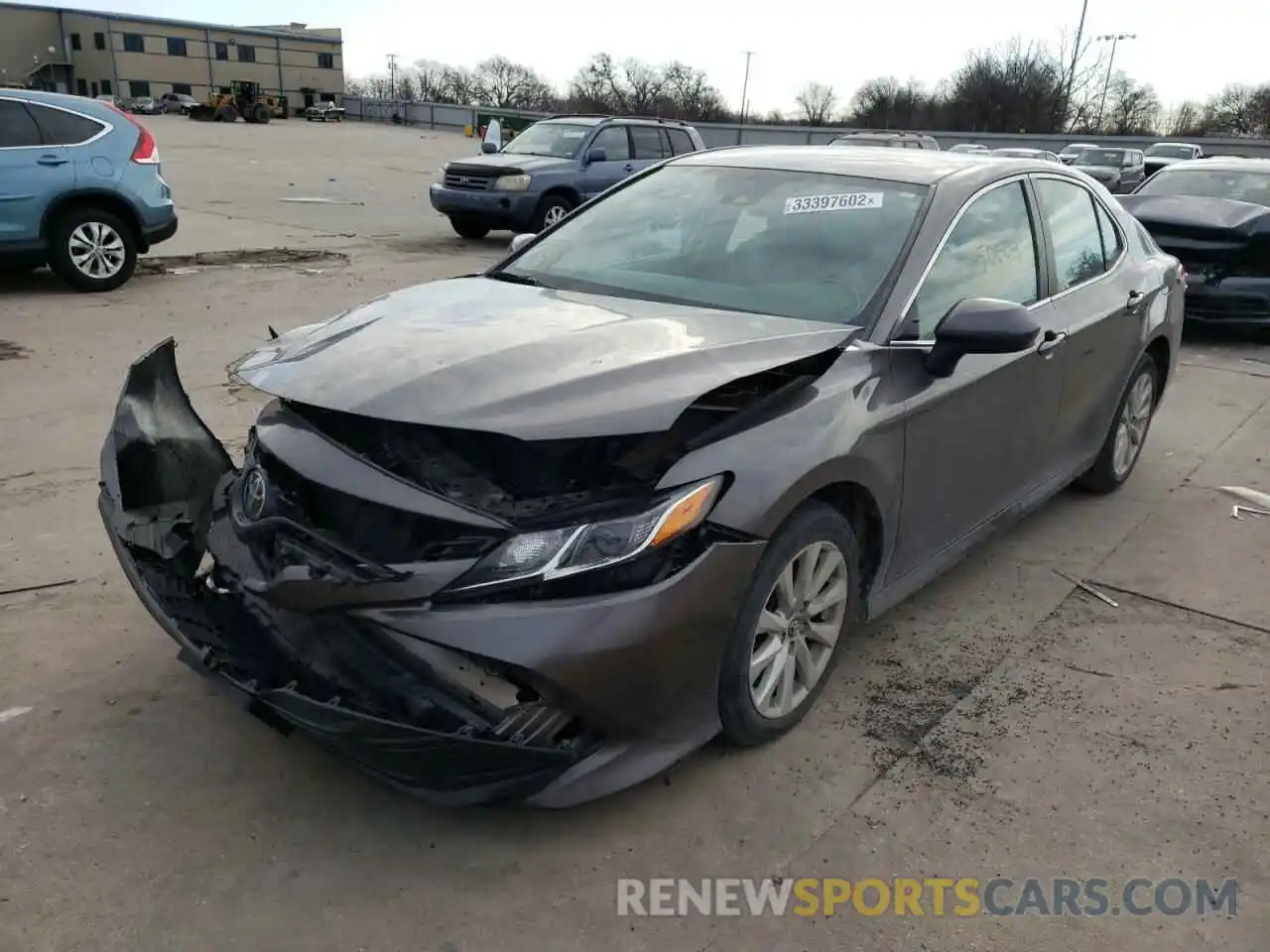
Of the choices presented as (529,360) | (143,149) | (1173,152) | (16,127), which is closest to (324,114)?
(1173,152)

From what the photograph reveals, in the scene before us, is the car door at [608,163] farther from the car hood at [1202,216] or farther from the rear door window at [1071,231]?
the rear door window at [1071,231]

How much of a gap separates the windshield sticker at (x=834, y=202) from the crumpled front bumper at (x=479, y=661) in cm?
156

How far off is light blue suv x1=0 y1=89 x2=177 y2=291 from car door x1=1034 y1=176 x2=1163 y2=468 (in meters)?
8.29

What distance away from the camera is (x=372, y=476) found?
8.22 ft

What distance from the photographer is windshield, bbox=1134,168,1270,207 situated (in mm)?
9859

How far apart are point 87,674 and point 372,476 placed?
143 centimetres

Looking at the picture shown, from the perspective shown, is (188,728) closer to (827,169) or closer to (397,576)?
(397,576)

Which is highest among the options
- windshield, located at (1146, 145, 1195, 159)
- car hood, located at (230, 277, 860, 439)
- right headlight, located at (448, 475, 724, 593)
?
windshield, located at (1146, 145, 1195, 159)

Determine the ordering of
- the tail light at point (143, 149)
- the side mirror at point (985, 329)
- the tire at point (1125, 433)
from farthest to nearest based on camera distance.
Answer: the tail light at point (143, 149)
the tire at point (1125, 433)
the side mirror at point (985, 329)

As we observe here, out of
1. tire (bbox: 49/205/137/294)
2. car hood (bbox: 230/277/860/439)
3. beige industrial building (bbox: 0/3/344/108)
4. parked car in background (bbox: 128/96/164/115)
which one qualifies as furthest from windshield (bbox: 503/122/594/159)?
beige industrial building (bbox: 0/3/344/108)

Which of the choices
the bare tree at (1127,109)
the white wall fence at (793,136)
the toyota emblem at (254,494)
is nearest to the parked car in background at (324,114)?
the white wall fence at (793,136)

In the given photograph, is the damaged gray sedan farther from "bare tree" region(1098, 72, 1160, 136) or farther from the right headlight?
"bare tree" region(1098, 72, 1160, 136)

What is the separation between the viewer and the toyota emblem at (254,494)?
279cm

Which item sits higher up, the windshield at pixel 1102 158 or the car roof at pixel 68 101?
the car roof at pixel 68 101
